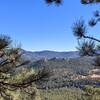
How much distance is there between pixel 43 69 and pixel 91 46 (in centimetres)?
185

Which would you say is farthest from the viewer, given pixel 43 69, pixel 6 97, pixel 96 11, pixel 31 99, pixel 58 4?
pixel 31 99

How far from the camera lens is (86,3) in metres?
8.12

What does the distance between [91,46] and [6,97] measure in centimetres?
329

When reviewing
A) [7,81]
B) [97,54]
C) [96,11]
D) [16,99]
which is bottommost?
[16,99]

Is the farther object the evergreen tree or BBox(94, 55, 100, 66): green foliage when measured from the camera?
the evergreen tree

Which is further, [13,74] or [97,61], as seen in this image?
[13,74]

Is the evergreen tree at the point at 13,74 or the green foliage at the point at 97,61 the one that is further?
the evergreen tree at the point at 13,74

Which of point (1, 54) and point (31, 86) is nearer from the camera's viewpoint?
point (1, 54)

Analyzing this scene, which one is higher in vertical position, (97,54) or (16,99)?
(97,54)

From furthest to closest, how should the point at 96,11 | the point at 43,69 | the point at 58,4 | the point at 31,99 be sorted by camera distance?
1. the point at 31,99
2. the point at 43,69
3. the point at 96,11
4. the point at 58,4

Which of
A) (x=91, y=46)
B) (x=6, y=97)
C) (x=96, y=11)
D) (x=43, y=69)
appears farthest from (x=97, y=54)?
(x=6, y=97)

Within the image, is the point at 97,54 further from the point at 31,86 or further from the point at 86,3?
the point at 31,86

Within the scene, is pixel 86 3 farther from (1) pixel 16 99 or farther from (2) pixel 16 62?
(1) pixel 16 99

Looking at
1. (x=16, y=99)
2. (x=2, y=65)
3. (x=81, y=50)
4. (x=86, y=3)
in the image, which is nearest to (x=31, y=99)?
(x=16, y=99)
